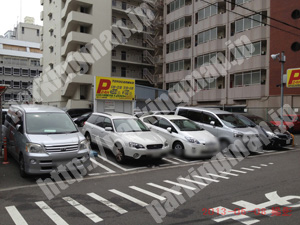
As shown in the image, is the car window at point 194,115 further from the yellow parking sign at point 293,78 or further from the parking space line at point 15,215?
the yellow parking sign at point 293,78

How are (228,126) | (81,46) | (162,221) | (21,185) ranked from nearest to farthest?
(162,221)
(21,185)
(228,126)
(81,46)

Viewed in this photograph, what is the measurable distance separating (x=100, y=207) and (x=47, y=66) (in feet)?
138

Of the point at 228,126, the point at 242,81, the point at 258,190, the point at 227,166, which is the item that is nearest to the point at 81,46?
the point at 242,81

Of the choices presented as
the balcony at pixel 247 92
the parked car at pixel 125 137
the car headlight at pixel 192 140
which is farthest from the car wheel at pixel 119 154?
the balcony at pixel 247 92

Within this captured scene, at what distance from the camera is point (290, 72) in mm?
23375

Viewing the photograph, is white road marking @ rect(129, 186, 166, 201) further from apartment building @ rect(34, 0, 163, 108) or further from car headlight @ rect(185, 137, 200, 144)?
apartment building @ rect(34, 0, 163, 108)

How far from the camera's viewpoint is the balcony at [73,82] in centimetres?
3484

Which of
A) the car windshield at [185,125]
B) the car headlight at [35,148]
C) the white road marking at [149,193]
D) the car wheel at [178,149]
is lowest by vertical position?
the white road marking at [149,193]

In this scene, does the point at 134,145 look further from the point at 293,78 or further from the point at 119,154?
the point at 293,78

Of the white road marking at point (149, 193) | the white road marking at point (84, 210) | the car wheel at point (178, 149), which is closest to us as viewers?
the white road marking at point (84, 210)

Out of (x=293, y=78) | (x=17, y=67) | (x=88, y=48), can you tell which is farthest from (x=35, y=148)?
(x=17, y=67)

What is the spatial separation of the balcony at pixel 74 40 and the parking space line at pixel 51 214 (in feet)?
105

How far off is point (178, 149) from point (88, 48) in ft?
Result: 97.7

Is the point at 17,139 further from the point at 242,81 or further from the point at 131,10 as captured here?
the point at 131,10
